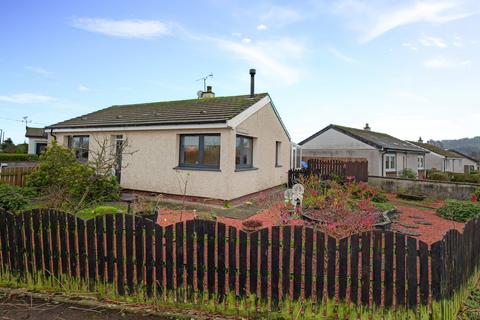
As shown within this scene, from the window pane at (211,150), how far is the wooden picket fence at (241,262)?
665 cm

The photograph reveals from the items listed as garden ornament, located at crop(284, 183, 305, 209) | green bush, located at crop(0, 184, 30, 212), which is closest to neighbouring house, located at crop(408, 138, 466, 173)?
garden ornament, located at crop(284, 183, 305, 209)

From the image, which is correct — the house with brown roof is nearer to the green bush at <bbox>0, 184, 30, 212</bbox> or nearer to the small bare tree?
the small bare tree

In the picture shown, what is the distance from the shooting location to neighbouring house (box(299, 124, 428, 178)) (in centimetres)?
2150

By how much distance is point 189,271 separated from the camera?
3.62m

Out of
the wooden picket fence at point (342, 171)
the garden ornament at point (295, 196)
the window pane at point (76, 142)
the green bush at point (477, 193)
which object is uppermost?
the window pane at point (76, 142)

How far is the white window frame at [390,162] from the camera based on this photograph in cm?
2217

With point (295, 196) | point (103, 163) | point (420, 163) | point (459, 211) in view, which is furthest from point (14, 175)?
point (420, 163)

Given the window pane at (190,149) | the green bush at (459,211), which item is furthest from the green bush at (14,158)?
the green bush at (459,211)

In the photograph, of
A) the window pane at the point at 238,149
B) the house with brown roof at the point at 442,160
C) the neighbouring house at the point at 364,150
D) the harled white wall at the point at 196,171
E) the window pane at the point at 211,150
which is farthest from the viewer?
the house with brown roof at the point at 442,160

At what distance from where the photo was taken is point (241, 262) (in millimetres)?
3506

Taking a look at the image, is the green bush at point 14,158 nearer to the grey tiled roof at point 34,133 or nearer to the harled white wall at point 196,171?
the grey tiled roof at point 34,133

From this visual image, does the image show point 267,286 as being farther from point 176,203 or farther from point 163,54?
point 163,54

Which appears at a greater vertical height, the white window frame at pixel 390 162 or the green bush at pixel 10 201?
the white window frame at pixel 390 162

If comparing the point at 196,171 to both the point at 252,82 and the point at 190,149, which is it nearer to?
the point at 190,149
